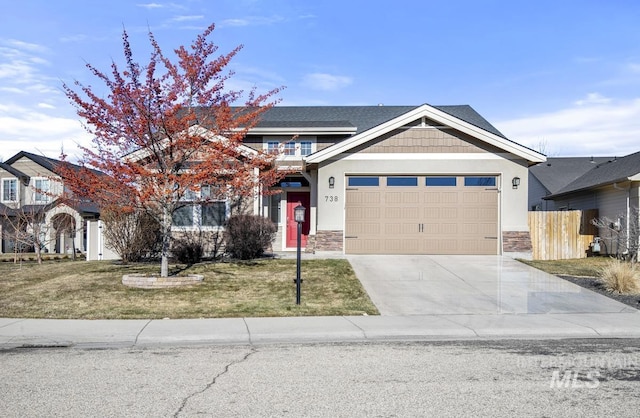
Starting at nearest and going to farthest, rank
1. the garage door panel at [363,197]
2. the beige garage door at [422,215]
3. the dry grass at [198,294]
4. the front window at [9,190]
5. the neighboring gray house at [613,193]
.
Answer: the dry grass at [198,294] → the beige garage door at [422,215] → the garage door panel at [363,197] → the neighboring gray house at [613,193] → the front window at [9,190]

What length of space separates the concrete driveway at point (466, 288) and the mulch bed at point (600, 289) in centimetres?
24

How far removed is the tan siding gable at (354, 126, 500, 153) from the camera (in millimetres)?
17844

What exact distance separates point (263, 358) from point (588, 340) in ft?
16.7

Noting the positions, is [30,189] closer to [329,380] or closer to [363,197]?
[363,197]

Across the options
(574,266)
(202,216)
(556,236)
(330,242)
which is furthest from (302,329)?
(556,236)

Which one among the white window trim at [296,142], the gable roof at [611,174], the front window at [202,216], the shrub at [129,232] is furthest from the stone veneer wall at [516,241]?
the shrub at [129,232]

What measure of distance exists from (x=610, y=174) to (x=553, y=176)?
864 centimetres

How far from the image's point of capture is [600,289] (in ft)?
42.1

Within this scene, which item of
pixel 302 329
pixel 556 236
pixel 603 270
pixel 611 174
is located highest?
pixel 611 174

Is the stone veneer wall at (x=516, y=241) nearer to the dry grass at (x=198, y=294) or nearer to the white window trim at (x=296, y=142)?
the dry grass at (x=198, y=294)

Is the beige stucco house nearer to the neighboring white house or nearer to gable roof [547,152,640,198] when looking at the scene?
gable roof [547,152,640,198]

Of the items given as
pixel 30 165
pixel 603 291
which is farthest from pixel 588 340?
pixel 30 165

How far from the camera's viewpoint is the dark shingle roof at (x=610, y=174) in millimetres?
19844

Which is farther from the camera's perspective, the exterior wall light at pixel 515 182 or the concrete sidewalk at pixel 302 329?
the exterior wall light at pixel 515 182
